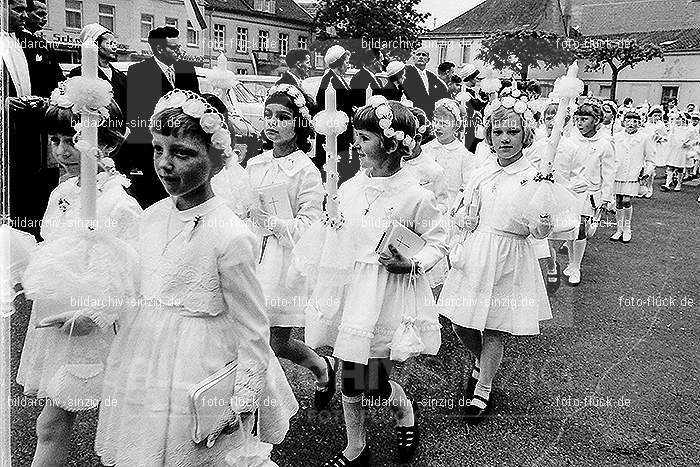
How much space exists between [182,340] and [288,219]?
1.70 metres

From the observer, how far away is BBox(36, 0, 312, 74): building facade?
27.6 feet

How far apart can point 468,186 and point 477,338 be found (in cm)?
103

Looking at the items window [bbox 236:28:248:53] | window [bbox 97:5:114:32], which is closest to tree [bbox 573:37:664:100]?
window [bbox 97:5:114:32]

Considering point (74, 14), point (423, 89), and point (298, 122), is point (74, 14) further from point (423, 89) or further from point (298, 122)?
point (298, 122)

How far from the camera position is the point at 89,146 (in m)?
2.31

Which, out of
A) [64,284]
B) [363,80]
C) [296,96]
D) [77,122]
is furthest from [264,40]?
[64,284]

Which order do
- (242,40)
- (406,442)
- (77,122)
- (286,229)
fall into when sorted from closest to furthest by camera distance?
(77,122), (406,442), (286,229), (242,40)

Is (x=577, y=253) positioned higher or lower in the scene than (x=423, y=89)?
lower

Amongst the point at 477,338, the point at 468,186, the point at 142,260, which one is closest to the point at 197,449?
the point at 142,260

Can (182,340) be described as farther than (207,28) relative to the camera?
No

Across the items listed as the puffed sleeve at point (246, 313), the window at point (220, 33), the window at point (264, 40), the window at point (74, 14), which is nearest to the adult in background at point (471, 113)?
the window at point (74, 14)

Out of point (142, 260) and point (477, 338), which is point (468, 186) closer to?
point (477, 338)

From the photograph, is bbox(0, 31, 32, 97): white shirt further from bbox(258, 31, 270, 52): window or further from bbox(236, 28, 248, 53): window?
bbox(258, 31, 270, 52): window

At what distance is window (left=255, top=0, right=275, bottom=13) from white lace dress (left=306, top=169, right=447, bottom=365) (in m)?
38.1
